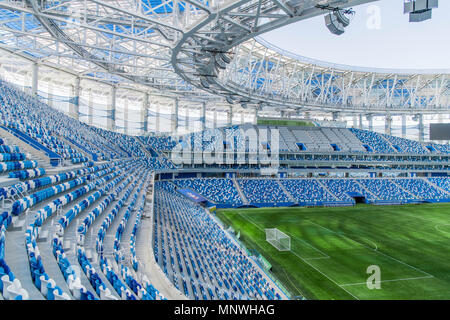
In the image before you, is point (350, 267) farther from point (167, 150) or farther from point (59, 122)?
point (167, 150)

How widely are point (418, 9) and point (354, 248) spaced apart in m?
16.8

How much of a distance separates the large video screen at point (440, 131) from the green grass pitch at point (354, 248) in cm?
937

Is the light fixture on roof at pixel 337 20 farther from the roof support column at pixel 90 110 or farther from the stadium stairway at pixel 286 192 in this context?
the roof support column at pixel 90 110

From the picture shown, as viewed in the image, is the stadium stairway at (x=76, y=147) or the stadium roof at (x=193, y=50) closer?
the stadium roof at (x=193, y=50)

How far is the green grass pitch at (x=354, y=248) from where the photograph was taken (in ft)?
49.9

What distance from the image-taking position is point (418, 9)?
817 cm

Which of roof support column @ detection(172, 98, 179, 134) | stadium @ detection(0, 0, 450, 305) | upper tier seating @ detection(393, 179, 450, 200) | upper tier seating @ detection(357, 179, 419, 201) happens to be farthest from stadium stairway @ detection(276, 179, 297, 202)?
roof support column @ detection(172, 98, 179, 134)

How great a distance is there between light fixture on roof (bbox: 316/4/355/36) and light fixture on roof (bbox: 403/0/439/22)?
2.99 m

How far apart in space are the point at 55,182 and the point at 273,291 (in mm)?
10335

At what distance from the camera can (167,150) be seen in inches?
1686

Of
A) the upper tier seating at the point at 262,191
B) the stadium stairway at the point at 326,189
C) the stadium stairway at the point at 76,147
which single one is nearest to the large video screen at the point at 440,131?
the stadium stairway at the point at 326,189
